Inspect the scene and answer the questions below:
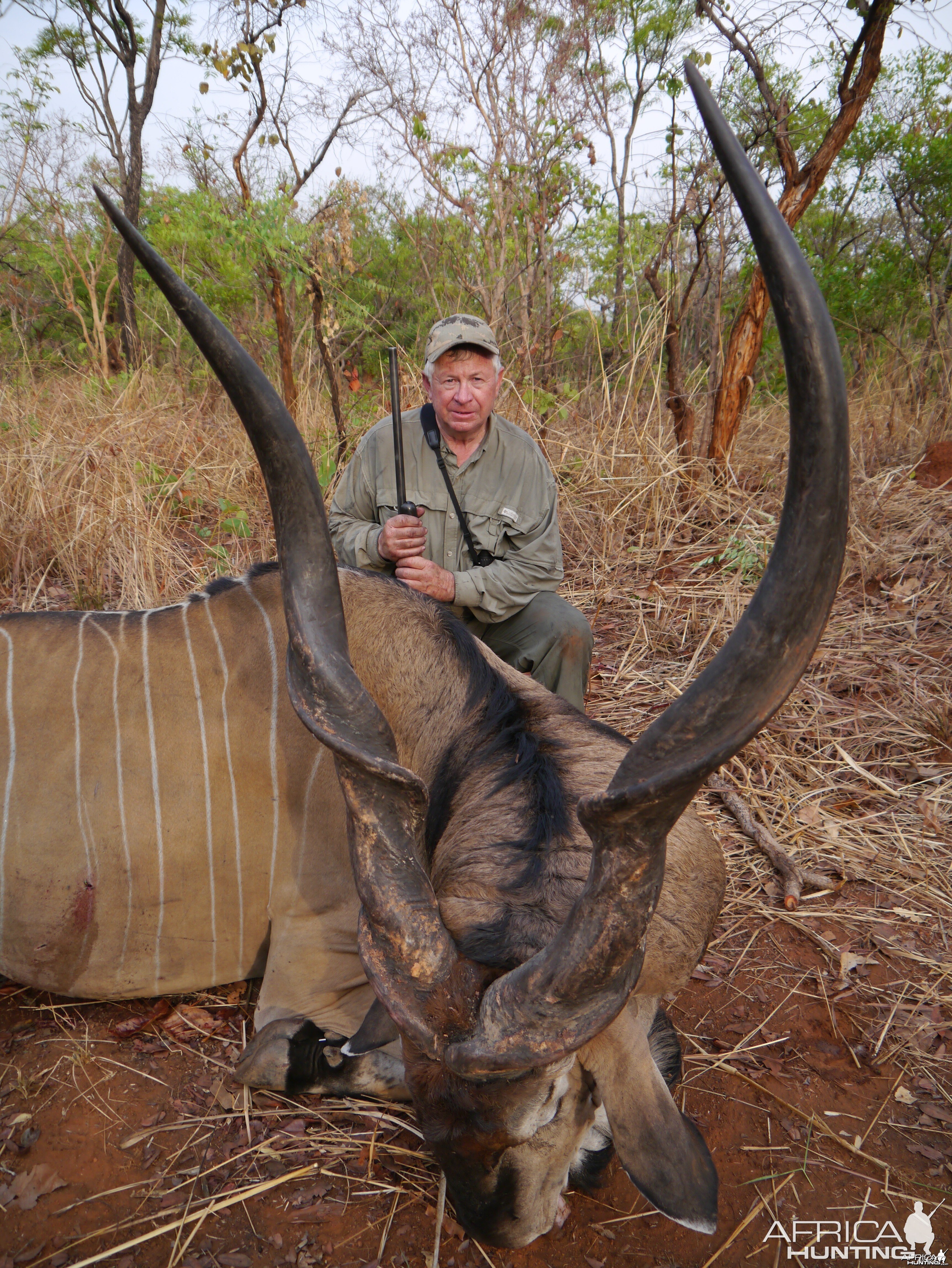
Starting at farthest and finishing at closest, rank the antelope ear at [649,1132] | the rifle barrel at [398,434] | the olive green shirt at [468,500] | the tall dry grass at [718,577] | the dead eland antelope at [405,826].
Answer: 1. the olive green shirt at [468,500]
2. the rifle barrel at [398,434]
3. the tall dry grass at [718,577]
4. the antelope ear at [649,1132]
5. the dead eland antelope at [405,826]

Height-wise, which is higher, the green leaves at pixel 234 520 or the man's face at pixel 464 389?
the man's face at pixel 464 389

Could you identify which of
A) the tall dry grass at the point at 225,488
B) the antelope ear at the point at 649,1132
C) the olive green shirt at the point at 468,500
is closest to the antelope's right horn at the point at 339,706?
the antelope ear at the point at 649,1132

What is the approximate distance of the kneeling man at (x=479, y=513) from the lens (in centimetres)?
339

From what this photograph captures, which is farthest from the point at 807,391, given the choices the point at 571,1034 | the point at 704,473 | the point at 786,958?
the point at 704,473

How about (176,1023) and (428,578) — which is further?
(428,578)

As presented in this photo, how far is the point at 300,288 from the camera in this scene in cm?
536

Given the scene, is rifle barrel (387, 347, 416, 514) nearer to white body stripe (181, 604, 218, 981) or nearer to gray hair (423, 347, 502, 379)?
gray hair (423, 347, 502, 379)

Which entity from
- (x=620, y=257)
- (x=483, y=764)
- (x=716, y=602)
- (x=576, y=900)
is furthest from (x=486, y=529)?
(x=620, y=257)

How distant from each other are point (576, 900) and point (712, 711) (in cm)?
48

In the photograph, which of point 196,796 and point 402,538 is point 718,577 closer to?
point 402,538

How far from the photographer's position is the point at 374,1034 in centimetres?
186

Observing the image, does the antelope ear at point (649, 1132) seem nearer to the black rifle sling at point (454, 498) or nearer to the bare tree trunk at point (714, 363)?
the black rifle sling at point (454, 498)

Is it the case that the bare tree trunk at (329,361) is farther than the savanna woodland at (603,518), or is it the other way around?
the bare tree trunk at (329,361)

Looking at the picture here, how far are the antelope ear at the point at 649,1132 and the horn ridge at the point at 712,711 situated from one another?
188mm
